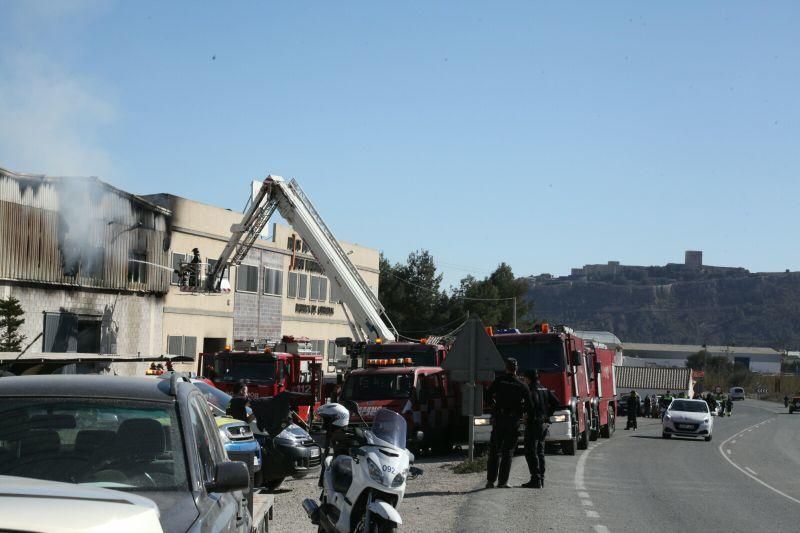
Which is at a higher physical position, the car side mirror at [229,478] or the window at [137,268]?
the window at [137,268]

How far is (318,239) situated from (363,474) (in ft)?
87.8

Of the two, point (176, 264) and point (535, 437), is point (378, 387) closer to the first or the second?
point (535, 437)

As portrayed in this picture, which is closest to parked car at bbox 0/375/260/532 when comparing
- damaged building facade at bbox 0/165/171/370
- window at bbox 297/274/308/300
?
damaged building facade at bbox 0/165/171/370

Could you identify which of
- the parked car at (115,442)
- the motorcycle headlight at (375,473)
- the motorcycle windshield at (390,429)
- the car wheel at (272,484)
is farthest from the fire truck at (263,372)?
A: the parked car at (115,442)

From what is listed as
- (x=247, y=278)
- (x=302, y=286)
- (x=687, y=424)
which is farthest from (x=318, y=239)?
(x=302, y=286)

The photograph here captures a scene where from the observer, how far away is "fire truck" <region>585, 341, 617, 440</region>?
30452 millimetres

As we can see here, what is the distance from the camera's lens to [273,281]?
52.6m

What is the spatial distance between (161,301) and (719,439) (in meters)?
21.6

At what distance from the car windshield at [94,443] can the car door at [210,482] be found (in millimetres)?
142

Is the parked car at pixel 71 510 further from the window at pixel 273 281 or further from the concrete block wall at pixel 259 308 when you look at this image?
the window at pixel 273 281

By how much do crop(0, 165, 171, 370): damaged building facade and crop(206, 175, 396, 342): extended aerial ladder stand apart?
5.16 meters

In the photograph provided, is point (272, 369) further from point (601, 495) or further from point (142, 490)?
point (142, 490)

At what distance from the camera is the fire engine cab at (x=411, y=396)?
24.1m

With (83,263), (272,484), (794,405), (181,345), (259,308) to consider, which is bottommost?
(794,405)
